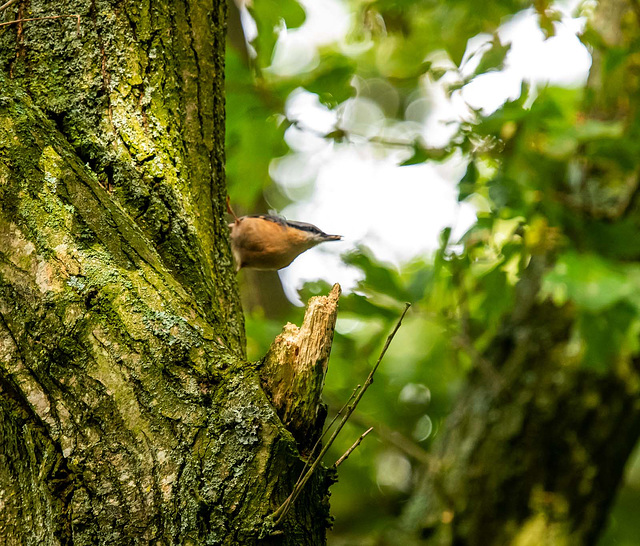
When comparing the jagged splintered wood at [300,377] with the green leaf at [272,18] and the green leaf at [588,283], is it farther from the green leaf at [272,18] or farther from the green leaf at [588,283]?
the green leaf at [272,18]

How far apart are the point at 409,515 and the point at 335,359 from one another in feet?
3.17

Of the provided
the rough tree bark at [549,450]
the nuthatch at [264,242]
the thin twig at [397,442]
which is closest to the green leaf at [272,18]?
the nuthatch at [264,242]

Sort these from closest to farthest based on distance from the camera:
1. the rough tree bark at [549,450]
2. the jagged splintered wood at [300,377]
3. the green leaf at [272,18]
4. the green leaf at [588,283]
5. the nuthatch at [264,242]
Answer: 1. the jagged splintered wood at [300,377]
2. the green leaf at [588,283]
3. the green leaf at [272,18]
4. the nuthatch at [264,242]
5. the rough tree bark at [549,450]

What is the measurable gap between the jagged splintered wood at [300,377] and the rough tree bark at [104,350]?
4cm

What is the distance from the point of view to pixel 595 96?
127 inches

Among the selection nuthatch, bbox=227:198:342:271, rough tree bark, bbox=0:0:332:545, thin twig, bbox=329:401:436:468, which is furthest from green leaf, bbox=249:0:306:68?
thin twig, bbox=329:401:436:468

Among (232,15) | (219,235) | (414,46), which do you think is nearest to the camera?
(219,235)

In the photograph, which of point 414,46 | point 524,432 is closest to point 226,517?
point 524,432

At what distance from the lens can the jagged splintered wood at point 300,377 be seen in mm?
1390

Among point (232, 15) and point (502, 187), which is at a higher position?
point (232, 15)

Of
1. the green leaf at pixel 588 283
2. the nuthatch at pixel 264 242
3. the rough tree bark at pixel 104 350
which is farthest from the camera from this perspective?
the nuthatch at pixel 264 242

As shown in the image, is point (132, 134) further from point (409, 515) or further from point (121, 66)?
point (409, 515)

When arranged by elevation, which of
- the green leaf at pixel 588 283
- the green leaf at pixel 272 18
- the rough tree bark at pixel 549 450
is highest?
the green leaf at pixel 272 18

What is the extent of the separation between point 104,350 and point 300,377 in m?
0.40
